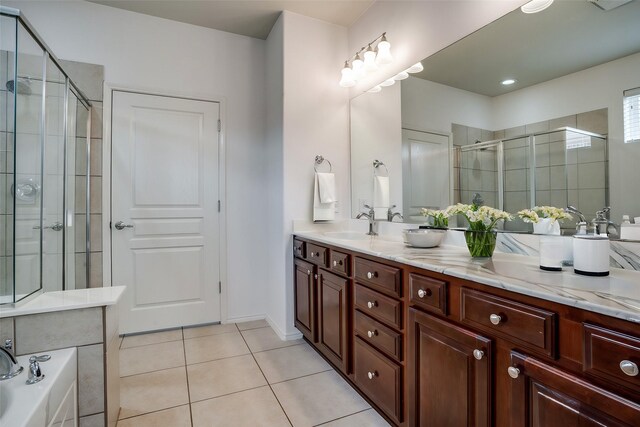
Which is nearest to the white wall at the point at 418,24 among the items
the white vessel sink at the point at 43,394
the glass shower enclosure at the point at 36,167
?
the glass shower enclosure at the point at 36,167

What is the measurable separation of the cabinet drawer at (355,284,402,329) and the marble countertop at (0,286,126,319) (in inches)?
46.0

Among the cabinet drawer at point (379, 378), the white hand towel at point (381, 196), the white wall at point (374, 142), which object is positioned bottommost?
the cabinet drawer at point (379, 378)

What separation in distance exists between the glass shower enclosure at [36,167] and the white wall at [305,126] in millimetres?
1490

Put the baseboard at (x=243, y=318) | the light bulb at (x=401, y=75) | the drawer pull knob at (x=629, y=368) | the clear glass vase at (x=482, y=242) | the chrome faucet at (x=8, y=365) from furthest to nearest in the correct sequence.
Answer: the baseboard at (x=243, y=318) → the light bulb at (x=401, y=75) → the clear glass vase at (x=482, y=242) → the chrome faucet at (x=8, y=365) → the drawer pull knob at (x=629, y=368)

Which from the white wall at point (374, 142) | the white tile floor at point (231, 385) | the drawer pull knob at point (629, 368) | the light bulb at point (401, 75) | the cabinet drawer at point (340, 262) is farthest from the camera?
the white wall at point (374, 142)

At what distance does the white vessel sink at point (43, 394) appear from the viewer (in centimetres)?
93

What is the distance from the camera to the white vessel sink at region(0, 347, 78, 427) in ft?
3.03

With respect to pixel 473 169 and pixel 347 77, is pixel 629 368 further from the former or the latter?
pixel 347 77

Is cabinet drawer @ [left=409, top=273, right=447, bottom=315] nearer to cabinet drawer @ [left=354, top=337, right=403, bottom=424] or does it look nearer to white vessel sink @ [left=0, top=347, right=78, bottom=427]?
cabinet drawer @ [left=354, top=337, right=403, bottom=424]

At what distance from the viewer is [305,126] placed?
8.71 feet

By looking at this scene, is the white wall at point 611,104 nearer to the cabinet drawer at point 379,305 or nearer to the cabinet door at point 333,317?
the cabinet drawer at point 379,305

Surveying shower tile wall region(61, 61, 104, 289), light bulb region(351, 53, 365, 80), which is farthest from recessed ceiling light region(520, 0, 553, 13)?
shower tile wall region(61, 61, 104, 289)

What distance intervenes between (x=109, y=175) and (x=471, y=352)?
2811 mm

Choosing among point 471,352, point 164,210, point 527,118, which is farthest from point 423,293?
point 164,210
